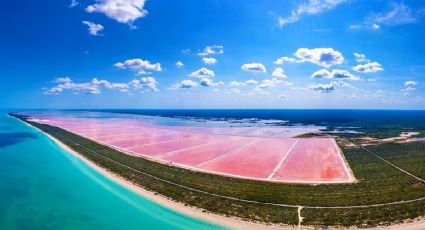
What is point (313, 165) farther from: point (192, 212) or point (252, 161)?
point (192, 212)

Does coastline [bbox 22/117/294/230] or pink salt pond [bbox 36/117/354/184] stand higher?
pink salt pond [bbox 36/117/354/184]

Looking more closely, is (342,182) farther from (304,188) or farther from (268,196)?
(268,196)

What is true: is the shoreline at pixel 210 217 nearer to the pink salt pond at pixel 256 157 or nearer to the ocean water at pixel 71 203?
the ocean water at pixel 71 203

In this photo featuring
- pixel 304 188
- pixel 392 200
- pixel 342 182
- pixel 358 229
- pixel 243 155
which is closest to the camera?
pixel 358 229

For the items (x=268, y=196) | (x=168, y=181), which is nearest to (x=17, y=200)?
(x=168, y=181)

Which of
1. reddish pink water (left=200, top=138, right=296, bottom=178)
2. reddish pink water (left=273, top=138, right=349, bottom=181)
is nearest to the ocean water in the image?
reddish pink water (left=200, top=138, right=296, bottom=178)

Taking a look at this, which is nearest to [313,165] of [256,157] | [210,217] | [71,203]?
[256,157]

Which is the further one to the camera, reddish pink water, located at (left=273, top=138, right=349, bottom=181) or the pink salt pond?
the pink salt pond

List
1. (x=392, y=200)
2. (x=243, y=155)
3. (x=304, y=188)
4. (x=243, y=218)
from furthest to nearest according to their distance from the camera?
(x=243, y=155), (x=304, y=188), (x=392, y=200), (x=243, y=218)

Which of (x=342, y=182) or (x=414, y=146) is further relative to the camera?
(x=414, y=146)

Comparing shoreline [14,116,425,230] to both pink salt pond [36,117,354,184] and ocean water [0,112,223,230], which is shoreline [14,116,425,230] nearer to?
ocean water [0,112,223,230]
